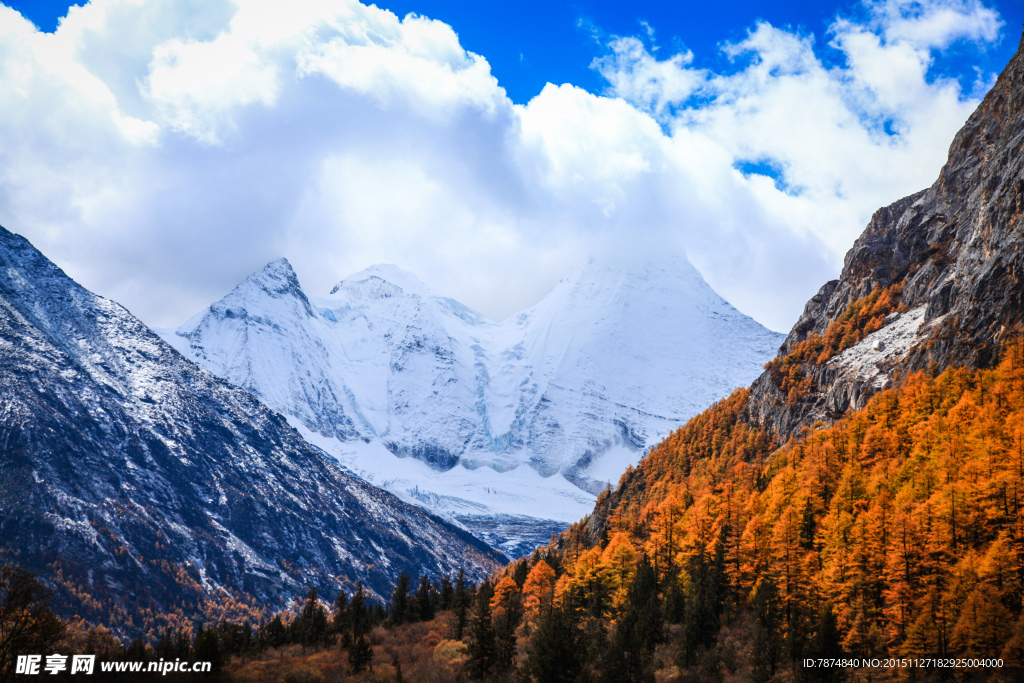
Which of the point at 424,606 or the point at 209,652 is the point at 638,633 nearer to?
the point at 209,652

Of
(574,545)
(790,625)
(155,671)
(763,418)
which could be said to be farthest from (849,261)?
(155,671)

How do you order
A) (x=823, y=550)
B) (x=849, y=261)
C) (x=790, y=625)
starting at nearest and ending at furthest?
1. (x=790, y=625)
2. (x=823, y=550)
3. (x=849, y=261)

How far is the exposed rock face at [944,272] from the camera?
106m

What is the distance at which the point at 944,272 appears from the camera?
13075 centimetres

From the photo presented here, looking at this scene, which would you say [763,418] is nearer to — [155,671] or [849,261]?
[849,261]

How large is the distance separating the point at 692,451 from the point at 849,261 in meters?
55.3

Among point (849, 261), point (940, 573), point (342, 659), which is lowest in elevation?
point (342, 659)

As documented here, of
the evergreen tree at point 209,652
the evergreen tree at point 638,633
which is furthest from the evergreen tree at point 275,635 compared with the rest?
the evergreen tree at point 638,633

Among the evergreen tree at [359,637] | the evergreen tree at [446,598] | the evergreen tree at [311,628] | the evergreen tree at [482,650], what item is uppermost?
the evergreen tree at [482,650]

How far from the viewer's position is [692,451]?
164000 mm

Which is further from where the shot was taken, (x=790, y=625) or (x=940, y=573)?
(x=790, y=625)

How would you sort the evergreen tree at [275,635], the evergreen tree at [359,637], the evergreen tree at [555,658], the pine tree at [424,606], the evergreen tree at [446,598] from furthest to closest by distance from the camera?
the evergreen tree at [446,598]
the evergreen tree at [275,635]
the pine tree at [424,606]
the evergreen tree at [359,637]
the evergreen tree at [555,658]

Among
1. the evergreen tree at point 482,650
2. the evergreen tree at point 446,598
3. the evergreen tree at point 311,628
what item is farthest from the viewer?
the evergreen tree at point 446,598

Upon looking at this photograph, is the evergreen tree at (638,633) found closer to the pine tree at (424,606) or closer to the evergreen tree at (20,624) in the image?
the evergreen tree at (20,624)
